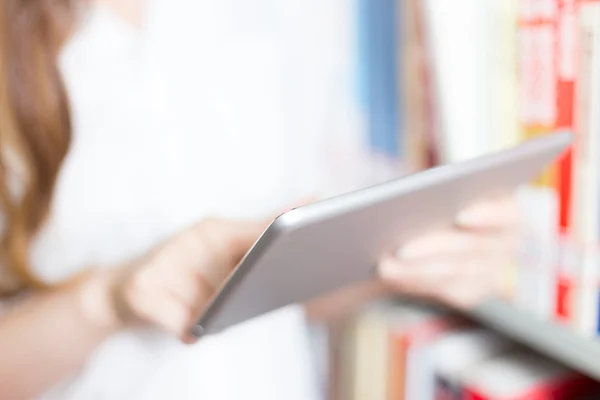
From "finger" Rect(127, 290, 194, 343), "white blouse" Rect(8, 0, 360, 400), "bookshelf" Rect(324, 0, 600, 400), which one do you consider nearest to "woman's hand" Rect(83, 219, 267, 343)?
"finger" Rect(127, 290, 194, 343)

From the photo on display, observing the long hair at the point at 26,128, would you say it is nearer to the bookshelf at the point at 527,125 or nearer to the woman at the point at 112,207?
the woman at the point at 112,207

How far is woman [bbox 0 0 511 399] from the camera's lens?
58 cm

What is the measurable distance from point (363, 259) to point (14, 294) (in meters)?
0.34

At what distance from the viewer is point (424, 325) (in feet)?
2.46

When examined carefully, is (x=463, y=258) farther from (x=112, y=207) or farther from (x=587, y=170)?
(x=112, y=207)

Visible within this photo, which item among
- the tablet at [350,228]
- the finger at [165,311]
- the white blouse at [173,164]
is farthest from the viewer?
the white blouse at [173,164]

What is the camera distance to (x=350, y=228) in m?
0.43

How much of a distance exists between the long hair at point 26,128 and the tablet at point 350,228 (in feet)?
0.77

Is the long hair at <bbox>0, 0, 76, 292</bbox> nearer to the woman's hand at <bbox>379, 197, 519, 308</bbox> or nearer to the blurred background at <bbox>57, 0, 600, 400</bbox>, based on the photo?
the blurred background at <bbox>57, 0, 600, 400</bbox>

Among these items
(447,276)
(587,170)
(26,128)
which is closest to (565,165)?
(587,170)

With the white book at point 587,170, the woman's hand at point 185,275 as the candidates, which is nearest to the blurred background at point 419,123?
the white book at point 587,170

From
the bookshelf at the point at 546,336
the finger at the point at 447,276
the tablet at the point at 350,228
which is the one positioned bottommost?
the bookshelf at the point at 546,336

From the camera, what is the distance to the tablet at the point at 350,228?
15.0 inches

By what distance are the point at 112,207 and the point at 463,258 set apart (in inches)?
12.9
